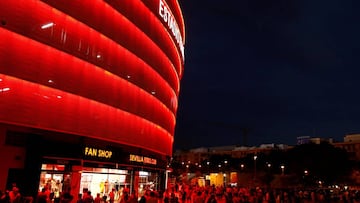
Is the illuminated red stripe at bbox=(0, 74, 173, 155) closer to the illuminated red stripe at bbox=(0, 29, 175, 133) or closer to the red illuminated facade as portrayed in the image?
the red illuminated facade

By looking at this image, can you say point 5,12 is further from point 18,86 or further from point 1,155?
point 1,155

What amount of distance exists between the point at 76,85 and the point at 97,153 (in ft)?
16.3

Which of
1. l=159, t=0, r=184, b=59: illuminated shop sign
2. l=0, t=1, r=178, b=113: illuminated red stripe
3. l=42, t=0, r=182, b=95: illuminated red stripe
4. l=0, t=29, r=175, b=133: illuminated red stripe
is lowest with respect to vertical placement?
l=0, t=29, r=175, b=133: illuminated red stripe

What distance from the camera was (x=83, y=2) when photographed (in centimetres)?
2244

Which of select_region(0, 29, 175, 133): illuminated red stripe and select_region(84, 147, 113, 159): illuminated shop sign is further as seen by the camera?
select_region(84, 147, 113, 159): illuminated shop sign

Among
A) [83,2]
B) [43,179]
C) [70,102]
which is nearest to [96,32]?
[83,2]

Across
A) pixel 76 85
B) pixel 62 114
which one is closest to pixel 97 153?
pixel 62 114

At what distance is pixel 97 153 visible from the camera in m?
24.2

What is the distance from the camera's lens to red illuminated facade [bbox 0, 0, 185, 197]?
18.5 meters

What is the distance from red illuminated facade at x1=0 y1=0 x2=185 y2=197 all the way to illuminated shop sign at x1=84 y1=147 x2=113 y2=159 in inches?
4.6

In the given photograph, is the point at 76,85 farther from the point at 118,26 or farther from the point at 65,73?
the point at 118,26

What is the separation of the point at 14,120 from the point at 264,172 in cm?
8719

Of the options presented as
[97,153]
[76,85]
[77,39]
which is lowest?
[97,153]

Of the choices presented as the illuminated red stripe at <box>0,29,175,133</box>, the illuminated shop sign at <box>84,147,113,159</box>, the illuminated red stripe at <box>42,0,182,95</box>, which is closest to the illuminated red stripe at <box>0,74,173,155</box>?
the illuminated red stripe at <box>0,29,175,133</box>
